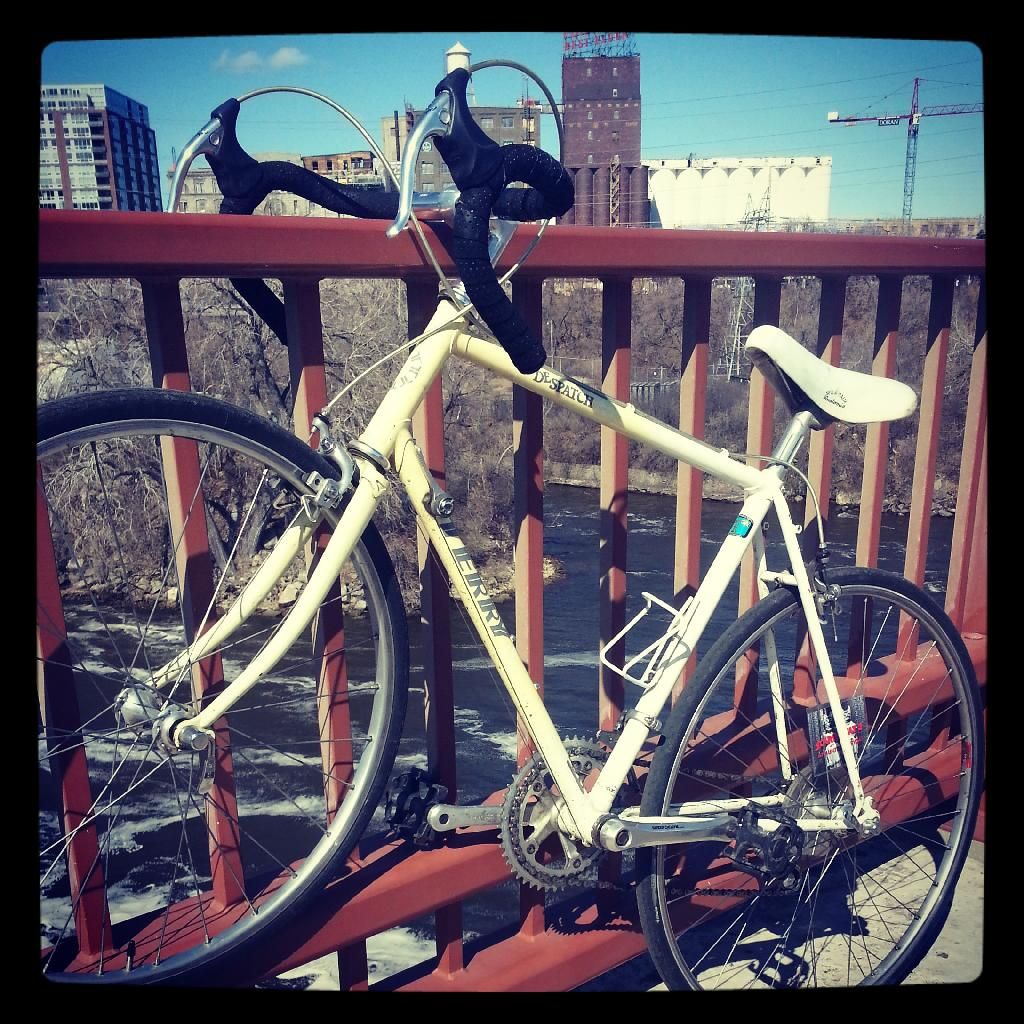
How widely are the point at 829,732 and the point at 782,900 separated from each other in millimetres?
503

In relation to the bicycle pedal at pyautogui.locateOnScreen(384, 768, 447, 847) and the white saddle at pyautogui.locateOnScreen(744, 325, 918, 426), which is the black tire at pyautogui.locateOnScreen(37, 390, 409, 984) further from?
the white saddle at pyautogui.locateOnScreen(744, 325, 918, 426)

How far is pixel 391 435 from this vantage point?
48.9 inches

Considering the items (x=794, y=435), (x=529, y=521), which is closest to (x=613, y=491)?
(x=529, y=521)

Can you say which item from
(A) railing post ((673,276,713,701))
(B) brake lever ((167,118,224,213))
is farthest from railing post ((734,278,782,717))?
(B) brake lever ((167,118,224,213))

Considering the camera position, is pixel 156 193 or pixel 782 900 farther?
pixel 782 900

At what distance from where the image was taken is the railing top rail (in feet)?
3.47

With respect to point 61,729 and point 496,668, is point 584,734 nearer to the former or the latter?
point 496,668

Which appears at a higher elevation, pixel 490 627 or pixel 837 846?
pixel 490 627

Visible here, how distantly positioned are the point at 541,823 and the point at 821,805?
0.52 meters

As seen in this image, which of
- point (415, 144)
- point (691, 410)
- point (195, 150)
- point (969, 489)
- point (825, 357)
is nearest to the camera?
point (415, 144)

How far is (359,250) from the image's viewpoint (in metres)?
1.25

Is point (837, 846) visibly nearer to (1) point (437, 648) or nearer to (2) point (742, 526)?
(2) point (742, 526)

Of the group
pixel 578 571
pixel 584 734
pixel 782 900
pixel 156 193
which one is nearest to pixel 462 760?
pixel 578 571

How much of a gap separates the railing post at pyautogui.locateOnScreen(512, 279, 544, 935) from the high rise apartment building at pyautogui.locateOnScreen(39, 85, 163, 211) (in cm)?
57
